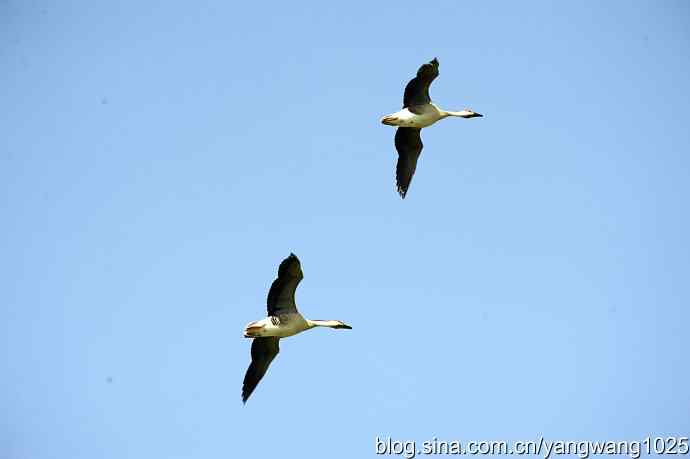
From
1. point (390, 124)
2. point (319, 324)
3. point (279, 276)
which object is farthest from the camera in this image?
point (390, 124)

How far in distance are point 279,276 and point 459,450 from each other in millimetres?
5808

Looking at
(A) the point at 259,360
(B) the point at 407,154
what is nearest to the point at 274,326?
(A) the point at 259,360

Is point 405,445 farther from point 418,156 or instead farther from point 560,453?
point 418,156

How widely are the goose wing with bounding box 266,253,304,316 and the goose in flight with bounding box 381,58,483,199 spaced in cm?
595

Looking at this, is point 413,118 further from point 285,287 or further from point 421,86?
point 285,287

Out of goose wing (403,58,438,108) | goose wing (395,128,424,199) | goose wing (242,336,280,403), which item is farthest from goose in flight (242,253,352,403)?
goose wing (403,58,438,108)

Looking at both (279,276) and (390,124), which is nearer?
(279,276)

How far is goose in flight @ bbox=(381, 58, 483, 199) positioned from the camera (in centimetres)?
3262

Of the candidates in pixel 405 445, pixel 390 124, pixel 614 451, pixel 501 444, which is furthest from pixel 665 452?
pixel 390 124

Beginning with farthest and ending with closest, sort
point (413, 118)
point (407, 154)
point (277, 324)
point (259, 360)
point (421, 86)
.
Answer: point (407, 154)
point (413, 118)
point (421, 86)
point (259, 360)
point (277, 324)

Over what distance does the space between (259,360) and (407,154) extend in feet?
23.7

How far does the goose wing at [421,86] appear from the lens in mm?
32062

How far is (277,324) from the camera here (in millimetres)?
29844

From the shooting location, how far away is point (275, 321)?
29.8m
